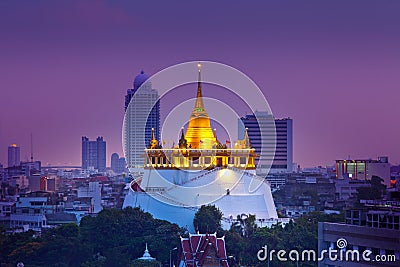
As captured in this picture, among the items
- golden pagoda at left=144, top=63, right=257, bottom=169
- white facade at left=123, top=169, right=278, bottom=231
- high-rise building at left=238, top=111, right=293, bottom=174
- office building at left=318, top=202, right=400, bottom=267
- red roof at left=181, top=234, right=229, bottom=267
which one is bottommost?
red roof at left=181, top=234, right=229, bottom=267

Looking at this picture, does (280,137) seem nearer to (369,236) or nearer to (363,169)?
(363,169)

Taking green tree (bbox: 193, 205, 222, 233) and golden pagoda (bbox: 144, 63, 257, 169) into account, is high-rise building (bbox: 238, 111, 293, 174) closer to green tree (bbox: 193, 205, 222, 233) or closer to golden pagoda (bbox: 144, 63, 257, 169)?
golden pagoda (bbox: 144, 63, 257, 169)

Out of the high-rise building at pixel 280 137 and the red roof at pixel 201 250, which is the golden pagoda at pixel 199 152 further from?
the high-rise building at pixel 280 137

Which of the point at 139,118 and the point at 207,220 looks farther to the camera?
the point at 139,118

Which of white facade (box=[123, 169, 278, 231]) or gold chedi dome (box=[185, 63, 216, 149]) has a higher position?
gold chedi dome (box=[185, 63, 216, 149])

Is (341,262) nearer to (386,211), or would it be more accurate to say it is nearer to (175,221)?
(386,211)

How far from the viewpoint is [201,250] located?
5044 centimetres

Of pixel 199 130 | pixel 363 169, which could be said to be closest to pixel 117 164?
pixel 363 169

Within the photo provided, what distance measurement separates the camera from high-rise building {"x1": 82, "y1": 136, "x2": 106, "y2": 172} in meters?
A: 141

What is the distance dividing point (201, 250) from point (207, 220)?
7057 millimetres

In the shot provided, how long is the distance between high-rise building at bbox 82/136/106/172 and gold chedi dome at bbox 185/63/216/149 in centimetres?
6954

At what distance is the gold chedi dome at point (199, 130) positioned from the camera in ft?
218

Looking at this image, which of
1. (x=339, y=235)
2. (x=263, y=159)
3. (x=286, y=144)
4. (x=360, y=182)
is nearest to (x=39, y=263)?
(x=339, y=235)

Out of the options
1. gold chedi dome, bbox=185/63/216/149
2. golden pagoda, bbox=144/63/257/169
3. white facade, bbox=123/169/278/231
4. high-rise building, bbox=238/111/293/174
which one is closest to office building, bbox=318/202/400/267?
white facade, bbox=123/169/278/231
